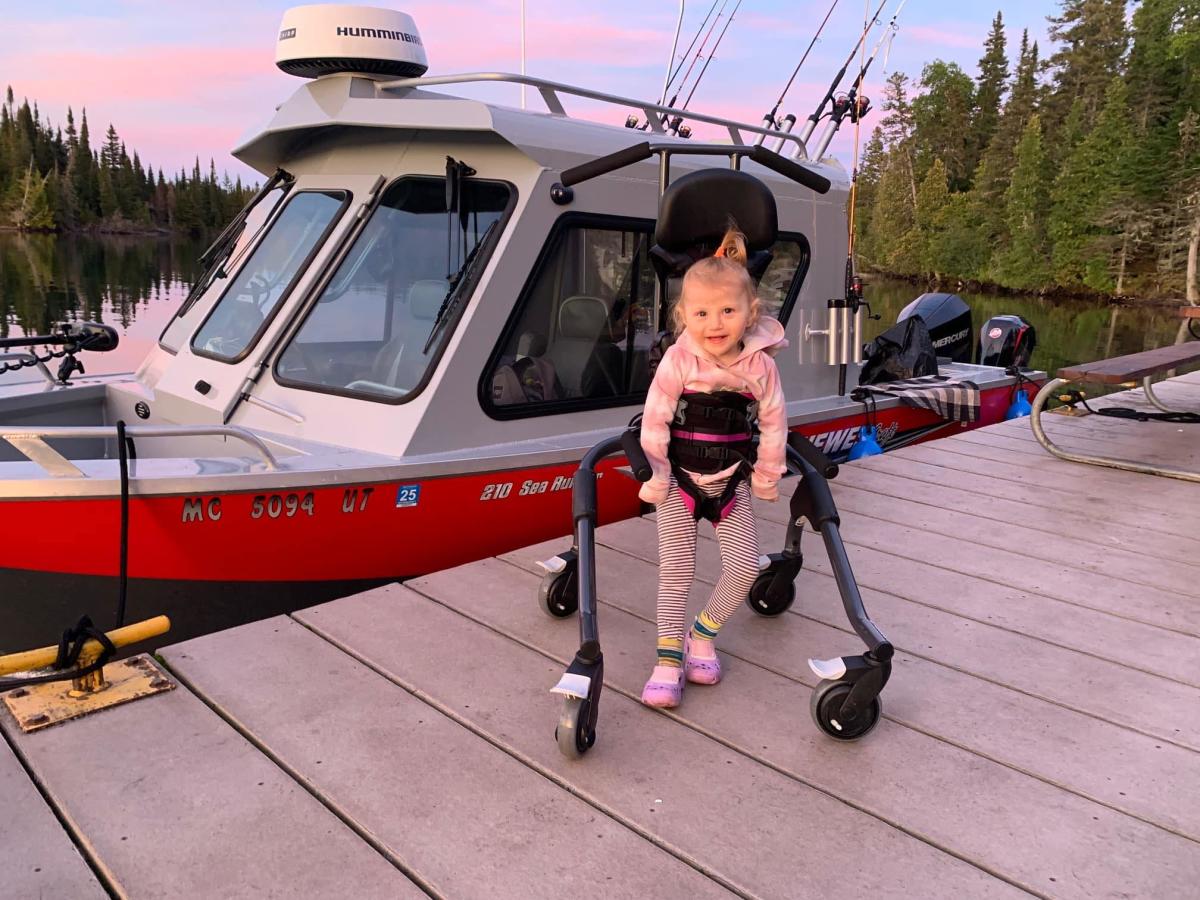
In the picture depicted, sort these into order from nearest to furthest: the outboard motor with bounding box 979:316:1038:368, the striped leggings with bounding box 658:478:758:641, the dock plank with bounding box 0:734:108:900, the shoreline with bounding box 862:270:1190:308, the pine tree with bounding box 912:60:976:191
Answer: the dock plank with bounding box 0:734:108:900
the striped leggings with bounding box 658:478:758:641
the outboard motor with bounding box 979:316:1038:368
the shoreline with bounding box 862:270:1190:308
the pine tree with bounding box 912:60:976:191

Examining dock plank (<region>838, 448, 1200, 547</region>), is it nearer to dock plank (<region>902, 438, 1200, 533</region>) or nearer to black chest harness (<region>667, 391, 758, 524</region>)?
dock plank (<region>902, 438, 1200, 533</region>)

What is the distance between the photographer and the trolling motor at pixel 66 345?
15.1ft

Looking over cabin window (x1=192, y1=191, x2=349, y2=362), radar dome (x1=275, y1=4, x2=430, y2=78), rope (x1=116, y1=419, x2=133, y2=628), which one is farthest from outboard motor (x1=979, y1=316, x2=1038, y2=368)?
rope (x1=116, y1=419, x2=133, y2=628)

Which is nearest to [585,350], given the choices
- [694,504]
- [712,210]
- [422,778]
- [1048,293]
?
[712,210]

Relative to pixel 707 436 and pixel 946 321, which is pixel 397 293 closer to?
pixel 707 436

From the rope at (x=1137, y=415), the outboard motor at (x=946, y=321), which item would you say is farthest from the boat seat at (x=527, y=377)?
the outboard motor at (x=946, y=321)

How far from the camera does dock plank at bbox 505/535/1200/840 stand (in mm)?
2129

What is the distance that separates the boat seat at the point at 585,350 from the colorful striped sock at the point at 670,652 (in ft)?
6.79

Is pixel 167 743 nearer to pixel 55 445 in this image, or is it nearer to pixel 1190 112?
pixel 55 445

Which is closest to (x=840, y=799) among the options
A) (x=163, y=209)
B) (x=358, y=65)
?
(x=358, y=65)

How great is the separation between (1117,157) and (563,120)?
58.6 metres

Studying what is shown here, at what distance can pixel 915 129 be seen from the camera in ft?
253

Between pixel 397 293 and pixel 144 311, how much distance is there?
96.5 ft

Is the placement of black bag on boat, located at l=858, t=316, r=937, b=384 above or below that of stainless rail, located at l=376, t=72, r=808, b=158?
below
